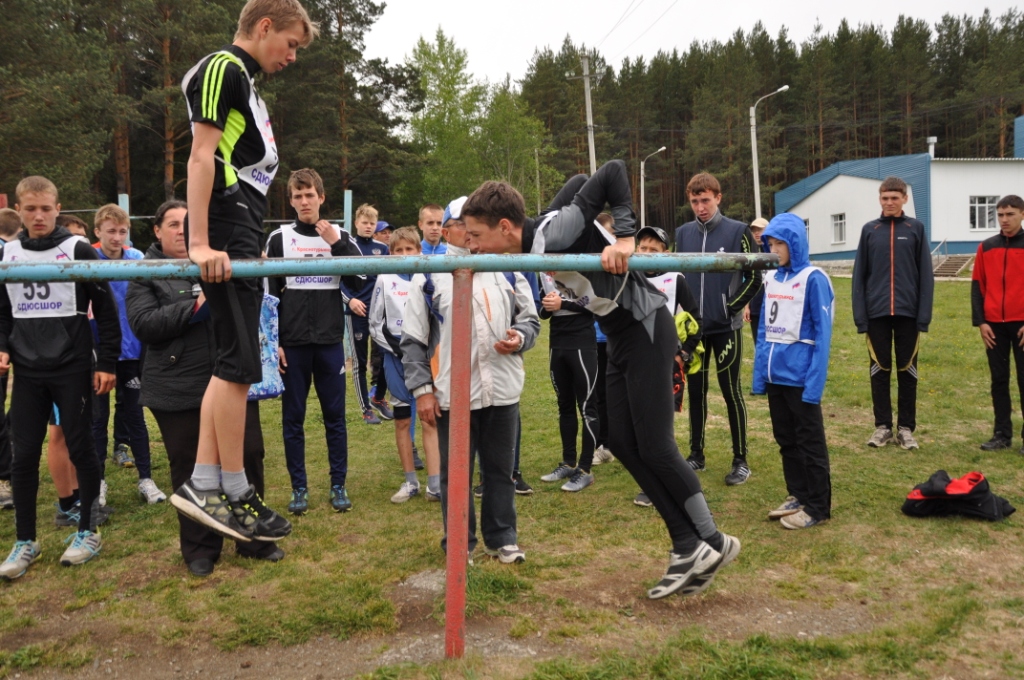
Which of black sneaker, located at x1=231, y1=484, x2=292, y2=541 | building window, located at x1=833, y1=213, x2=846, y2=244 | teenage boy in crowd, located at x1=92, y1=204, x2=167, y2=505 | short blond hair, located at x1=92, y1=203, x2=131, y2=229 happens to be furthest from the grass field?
building window, located at x1=833, y1=213, x2=846, y2=244

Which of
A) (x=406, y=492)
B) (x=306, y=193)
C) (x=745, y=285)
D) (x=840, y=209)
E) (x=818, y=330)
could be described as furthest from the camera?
(x=840, y=209)

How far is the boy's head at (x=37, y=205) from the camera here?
179 inches

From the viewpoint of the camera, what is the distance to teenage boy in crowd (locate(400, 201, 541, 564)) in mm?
4516

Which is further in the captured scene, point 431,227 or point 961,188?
point 961,188

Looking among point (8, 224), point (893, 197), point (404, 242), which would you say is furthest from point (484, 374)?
point (8, 224)

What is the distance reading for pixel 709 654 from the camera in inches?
130

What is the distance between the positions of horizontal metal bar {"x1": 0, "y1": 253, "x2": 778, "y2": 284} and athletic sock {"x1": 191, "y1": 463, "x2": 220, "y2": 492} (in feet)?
2.68

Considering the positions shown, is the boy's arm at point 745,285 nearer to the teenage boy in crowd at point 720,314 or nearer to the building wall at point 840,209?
the teenage boy in crowd at point 720,314

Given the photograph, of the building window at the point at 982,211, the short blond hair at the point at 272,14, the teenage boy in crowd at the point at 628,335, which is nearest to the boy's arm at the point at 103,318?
the short blond hair at the point at 272,14

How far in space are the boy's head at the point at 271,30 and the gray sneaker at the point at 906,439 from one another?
610 centimetres

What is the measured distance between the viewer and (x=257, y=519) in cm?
326

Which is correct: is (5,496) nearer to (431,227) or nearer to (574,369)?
(431,227)

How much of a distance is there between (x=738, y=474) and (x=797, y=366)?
1350 millimetres

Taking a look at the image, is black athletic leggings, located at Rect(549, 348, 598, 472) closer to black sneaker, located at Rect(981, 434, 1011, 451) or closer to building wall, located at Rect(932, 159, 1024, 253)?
black sneaker, located at Rect(981, 434, 1011, 451)
